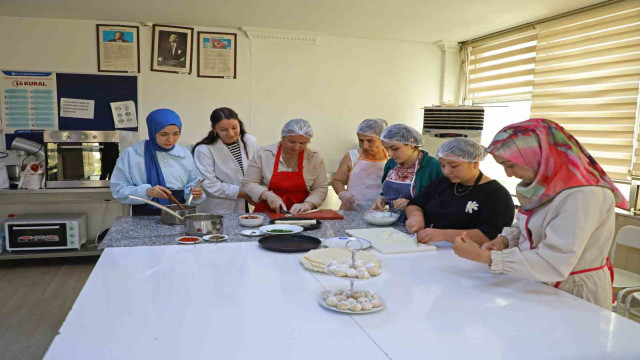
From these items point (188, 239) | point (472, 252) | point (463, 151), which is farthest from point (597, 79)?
point (188, 239)

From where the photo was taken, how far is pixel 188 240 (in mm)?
1920

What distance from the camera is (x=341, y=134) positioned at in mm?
4891

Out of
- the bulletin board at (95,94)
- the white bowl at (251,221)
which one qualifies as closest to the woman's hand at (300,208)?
the white bowl at (251,221)

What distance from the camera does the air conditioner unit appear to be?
4.37 meters

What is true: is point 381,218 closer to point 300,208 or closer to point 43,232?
point 300,208

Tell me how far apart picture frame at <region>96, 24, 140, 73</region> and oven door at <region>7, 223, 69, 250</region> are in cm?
164

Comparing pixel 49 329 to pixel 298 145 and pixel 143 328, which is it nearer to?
pixel 298 145

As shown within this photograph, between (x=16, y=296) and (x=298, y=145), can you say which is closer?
(x=298, y=145)

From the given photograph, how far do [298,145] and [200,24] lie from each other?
7.89 feet

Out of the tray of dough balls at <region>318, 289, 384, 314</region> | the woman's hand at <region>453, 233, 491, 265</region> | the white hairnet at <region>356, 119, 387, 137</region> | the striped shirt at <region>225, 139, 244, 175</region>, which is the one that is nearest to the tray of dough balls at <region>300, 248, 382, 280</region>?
the tray of dough balls at <region>318, 289, 384, 314</region>

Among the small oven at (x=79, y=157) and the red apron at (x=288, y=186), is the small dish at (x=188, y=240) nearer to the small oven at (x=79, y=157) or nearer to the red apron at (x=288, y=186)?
the red apron at (x=288, y=186)

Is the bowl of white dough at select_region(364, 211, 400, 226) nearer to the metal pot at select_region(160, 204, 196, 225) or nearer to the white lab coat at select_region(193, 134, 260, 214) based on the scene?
the metal pot at select_region(160, 204, 196, 225)

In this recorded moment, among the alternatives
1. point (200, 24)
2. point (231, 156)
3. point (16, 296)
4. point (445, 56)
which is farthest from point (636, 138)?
point (16, 296)

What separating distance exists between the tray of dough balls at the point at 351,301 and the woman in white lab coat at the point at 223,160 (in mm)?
1900
